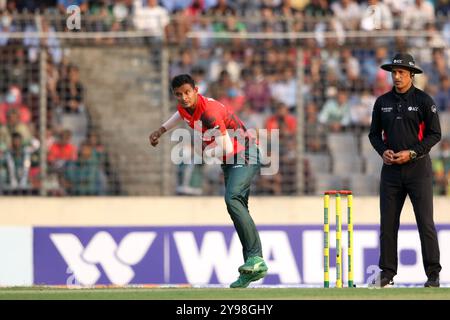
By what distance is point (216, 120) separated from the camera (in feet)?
42.0

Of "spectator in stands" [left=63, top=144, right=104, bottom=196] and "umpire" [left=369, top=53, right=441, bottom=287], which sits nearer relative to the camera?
"umpire" [left=369, top=53, right=441, bottom=287]

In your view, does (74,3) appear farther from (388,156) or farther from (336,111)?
(388,156)

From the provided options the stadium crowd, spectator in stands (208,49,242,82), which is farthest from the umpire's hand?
spectator in stands (208,49,242,82)

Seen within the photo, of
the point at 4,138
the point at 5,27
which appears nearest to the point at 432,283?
the point at 4,138

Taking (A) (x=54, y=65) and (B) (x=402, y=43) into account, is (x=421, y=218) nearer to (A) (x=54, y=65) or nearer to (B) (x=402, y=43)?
(B) (x=402, y=43)

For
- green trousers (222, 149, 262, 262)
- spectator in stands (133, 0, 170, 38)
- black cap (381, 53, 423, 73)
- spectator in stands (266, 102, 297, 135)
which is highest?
spectator in stands (133, 0, 170, 38)

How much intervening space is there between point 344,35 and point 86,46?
365 centimetres

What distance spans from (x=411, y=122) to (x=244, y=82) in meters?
5.64

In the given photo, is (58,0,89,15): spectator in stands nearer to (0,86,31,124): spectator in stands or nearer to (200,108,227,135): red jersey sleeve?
(0,86,31,124): spectator in stands

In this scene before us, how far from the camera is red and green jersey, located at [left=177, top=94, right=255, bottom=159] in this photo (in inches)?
505

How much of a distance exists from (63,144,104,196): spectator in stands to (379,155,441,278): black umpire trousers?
582 cm

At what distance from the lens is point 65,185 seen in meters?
18.1

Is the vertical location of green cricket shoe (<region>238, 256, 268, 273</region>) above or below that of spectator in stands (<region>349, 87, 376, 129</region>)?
below
